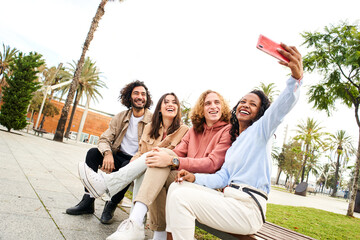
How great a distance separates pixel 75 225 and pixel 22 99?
18.7 metres

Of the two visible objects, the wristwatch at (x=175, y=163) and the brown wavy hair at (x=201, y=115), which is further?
the brown wavy hair at (x=201, y=115)

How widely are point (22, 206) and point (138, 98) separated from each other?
2.00m

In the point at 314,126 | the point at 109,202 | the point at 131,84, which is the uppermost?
the point at 314,126

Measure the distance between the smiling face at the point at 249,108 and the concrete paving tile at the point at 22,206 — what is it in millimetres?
2266

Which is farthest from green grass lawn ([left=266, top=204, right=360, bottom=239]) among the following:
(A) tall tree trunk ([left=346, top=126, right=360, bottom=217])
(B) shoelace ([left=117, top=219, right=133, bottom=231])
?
(B) shoelace ([left=117, top=219, right=133, bottom=231])

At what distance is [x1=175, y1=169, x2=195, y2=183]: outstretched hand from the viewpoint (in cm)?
194

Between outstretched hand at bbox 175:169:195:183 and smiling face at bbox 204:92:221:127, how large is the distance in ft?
2.71

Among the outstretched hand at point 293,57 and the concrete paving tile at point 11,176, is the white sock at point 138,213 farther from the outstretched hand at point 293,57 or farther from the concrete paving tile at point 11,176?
the concrete paving tile at point 11,176

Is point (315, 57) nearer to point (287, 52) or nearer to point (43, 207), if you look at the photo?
point (287, 52)

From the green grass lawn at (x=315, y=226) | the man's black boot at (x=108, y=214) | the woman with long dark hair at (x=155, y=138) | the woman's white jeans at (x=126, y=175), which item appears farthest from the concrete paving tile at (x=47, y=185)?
the green grass lawn at (x=315, y=226)

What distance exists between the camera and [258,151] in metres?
1.86

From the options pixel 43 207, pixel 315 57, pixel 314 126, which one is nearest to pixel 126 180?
pixel 43 207

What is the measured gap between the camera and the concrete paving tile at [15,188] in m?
3.21

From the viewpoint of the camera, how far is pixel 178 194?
172 cm
